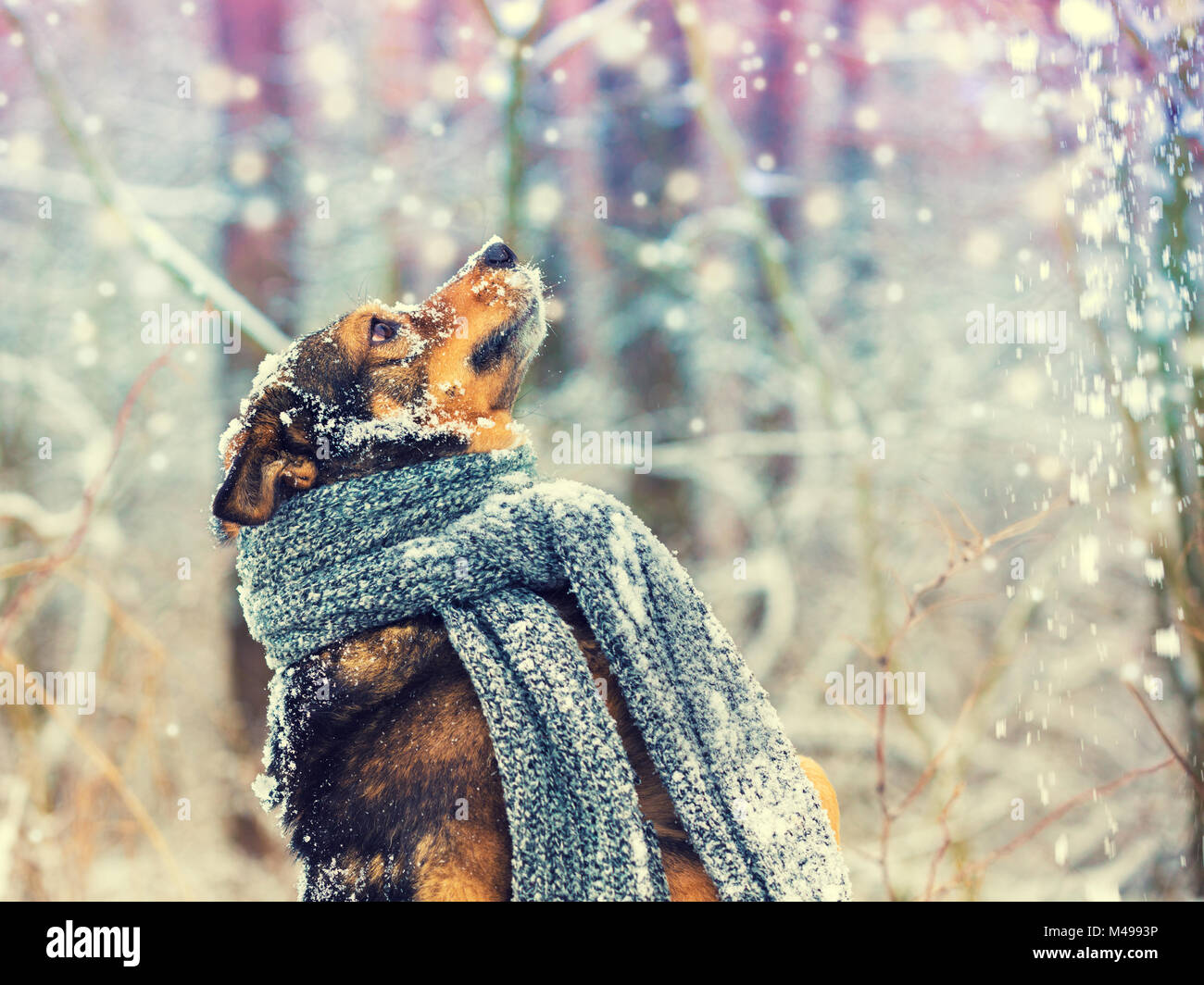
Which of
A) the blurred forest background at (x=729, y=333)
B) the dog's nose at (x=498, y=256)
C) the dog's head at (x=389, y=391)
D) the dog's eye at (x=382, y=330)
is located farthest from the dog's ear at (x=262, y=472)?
the blurred forest background at (x=729, y=333)

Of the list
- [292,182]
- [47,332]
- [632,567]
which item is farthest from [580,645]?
[47,332]

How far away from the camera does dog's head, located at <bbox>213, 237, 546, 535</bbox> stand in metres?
1.17

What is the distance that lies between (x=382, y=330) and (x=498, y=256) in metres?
0.27

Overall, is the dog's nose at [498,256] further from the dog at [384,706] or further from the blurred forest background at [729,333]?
the blurred forest background at [729,333]

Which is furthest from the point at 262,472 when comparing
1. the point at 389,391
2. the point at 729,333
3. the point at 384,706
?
the point at 729,333

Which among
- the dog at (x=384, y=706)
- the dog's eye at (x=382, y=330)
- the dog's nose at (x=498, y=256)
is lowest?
the dog at (x=384, y=706)

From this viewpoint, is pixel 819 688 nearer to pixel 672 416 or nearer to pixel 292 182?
pixel 672 416

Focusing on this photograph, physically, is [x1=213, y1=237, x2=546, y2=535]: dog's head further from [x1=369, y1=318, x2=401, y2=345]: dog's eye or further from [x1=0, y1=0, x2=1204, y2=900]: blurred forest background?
[x1=0, y1=0, x2=1204, y2=900]: blurred forest background

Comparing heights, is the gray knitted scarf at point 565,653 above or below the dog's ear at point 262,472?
below

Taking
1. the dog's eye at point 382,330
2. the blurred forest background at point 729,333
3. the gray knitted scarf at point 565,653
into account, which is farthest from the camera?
the blurred forest background at point 729,333

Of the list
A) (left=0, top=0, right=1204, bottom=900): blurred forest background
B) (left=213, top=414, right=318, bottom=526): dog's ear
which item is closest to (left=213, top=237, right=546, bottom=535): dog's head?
(left=213, top=414, right=318, bottom=526): dog's ear

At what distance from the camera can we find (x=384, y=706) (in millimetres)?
1076

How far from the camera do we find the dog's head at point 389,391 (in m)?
1.17

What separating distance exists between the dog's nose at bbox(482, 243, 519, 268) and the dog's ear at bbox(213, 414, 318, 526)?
0.49 metres
